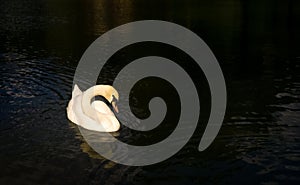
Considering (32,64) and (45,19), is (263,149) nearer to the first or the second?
(32,64)

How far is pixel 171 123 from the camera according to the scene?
1847 centimetres

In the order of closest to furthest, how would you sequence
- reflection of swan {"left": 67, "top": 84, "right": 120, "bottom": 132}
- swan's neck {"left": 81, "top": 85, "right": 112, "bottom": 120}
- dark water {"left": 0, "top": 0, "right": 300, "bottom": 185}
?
dark water {"left": 0, "top": 0, "right": 300, "bottom": 185}, reflection of swan {"left": 67, "top": 84, "right": 120, "bottom": 132}, swan's neck {"left": 81, "top": 85, "right": 112, "bottom": 120}

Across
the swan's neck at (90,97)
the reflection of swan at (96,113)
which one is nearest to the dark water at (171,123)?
the reflection of swan at (96,113)

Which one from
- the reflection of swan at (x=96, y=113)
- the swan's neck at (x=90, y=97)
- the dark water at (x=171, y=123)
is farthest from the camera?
the swan's neck at (x=90, y=97)

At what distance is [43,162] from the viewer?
14.7m

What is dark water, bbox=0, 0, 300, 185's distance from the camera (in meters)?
13.8

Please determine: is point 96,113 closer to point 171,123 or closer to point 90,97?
point 90,97

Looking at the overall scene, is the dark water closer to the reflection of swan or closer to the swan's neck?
the reflection of swan

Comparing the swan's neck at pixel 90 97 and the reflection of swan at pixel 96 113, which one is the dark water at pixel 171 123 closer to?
the reflection of swan at pixel 96 113

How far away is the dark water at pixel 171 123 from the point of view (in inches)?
542

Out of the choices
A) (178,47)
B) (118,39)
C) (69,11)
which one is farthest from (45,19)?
(178,47)

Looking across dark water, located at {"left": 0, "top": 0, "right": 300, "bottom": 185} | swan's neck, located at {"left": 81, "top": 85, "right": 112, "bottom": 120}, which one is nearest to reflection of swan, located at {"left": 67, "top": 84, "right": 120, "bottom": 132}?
swan's neck, located at {"left": 81, "top": 85, "right": 112, "bottom": 120}

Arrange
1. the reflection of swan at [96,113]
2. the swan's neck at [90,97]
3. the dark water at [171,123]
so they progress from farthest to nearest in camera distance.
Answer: the swan's neck at [90,97] < the reflection of swan at [96,113] < the dark water at [171,123]

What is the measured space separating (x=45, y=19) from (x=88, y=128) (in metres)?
44.0
